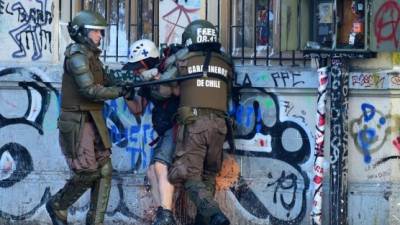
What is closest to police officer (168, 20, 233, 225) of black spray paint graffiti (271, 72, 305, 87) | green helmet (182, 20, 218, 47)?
green helmet (182, 20, 218, 47)

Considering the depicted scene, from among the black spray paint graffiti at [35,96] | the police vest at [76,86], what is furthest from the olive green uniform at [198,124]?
the black spray paint graffiti at [35,96]

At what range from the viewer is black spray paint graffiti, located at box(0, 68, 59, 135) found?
9602mm

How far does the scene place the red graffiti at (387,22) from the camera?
28.6ft

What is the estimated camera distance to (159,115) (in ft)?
29.9

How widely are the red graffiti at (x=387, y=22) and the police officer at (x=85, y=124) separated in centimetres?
221

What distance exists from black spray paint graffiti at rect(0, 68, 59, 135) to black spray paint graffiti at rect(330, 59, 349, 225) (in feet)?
8.53

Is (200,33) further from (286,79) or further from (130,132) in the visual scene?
(130,132)

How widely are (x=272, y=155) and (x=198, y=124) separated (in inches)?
36.8

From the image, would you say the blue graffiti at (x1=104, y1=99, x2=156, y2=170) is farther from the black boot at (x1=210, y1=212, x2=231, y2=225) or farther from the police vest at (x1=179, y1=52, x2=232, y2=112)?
the black boot at (x1=210, y1=212, x2=231, y2=225)

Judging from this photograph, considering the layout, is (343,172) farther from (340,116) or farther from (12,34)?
(12,34)

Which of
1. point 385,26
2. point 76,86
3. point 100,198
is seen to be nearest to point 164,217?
point 100,198

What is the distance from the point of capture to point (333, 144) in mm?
8898

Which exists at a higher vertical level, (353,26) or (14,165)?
(353,26)

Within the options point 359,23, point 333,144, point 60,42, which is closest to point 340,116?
point 333,144
